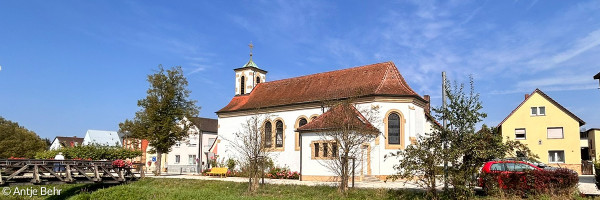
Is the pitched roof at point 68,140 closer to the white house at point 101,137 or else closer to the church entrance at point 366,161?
the white house at point 101,137

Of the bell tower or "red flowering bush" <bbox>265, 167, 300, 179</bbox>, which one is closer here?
"red flowering bush" <bbox>265, 167, 300, 179</bbox>

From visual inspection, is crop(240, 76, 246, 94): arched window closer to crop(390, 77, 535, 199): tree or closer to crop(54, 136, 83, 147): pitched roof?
crop(390, 77, 535, 199): tree

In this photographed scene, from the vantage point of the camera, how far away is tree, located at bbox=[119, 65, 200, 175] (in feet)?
108

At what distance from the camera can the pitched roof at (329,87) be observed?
98.1 feet

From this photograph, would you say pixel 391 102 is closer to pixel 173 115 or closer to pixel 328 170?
pixel 328 170

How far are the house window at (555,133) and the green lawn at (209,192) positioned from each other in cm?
2524

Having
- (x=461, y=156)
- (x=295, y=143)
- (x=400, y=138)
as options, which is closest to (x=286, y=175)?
(x=295, y=143)

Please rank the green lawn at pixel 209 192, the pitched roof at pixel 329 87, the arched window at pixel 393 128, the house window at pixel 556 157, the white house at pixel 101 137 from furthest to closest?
the white house at pixel 101 137 → the house window at pixel 556 157 → the pitched roof at pixel 329 87 → the arched window at pixel 393 128 → the green lawn at pixel 209 192

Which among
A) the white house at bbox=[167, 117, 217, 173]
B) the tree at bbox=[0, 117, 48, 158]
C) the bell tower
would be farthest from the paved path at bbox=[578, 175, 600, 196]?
the tree at bbox=[0, 117, 48, 158]

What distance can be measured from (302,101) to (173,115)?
10.3 metres

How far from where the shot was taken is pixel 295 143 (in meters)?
32.8

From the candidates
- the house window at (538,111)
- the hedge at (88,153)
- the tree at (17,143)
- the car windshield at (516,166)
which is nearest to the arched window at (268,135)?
the hedge at (88,153)

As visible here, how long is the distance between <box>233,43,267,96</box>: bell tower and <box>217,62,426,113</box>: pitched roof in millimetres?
1160

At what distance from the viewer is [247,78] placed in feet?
135
